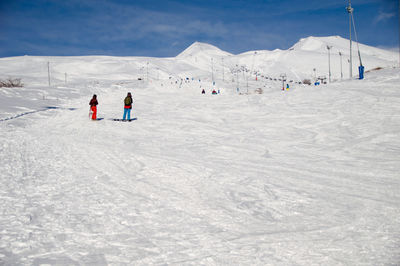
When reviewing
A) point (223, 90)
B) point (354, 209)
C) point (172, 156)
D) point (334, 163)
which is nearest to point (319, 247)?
point (354, 209)

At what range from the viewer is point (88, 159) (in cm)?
809

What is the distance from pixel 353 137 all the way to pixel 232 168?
6418 mm

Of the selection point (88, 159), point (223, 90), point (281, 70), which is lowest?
point (88, 159)

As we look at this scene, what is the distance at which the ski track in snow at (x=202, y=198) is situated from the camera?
11.2 feet

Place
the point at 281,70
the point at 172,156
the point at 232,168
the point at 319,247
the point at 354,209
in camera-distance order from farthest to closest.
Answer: the point at 281,70
the point at 172,156
the point at 232,168
the point at 354,209
the point at 319,247

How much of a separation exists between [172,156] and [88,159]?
7.87 ft

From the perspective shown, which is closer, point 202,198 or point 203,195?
point 202,198

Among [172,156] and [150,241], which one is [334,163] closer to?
[172,156]

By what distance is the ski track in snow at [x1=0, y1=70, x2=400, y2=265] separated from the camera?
3416 millimetres

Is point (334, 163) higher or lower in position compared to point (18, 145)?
lower

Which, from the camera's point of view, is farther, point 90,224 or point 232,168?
point 232,168

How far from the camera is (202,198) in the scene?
543 cm

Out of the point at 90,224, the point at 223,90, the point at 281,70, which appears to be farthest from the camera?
the point at 281,70

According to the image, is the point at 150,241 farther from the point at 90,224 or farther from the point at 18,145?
the point at 18,145
